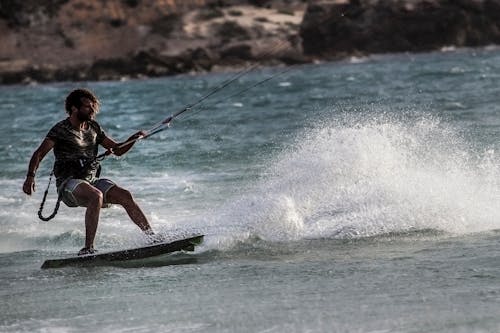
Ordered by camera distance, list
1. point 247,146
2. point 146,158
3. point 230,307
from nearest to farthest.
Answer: point 230,307 → point 146,158 → point 247,146

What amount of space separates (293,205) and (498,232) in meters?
1.97

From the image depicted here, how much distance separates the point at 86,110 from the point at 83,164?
0.47m

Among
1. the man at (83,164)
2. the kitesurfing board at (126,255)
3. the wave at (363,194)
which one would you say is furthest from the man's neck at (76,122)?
the wave at (363,194)

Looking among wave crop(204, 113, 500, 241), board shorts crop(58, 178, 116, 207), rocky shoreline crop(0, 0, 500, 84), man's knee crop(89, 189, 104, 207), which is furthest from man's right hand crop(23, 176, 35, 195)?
rocky shoreline crop(0, 0, 500, 84)

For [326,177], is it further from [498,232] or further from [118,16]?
[118,16]

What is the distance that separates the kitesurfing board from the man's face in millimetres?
1138

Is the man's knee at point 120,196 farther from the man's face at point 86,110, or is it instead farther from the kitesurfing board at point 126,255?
the man's face at point 86,110

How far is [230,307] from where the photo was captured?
7008 mm

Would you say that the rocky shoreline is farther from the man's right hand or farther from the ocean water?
the man's right hand

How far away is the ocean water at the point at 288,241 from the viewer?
6.78 meters

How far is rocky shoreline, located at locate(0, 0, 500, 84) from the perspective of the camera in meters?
73.5

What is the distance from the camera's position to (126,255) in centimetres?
897

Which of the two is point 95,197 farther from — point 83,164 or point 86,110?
point 86,110

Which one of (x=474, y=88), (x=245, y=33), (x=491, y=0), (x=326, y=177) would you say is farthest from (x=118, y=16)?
(x=326, y=177)
